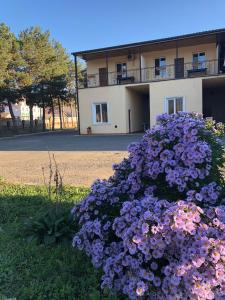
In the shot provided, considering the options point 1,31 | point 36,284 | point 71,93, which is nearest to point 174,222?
point 36,284

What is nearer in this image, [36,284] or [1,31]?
[36,284]

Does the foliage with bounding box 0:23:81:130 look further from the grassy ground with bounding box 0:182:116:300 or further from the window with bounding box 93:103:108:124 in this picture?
the grassy ground with bounding box 0:182:116:300

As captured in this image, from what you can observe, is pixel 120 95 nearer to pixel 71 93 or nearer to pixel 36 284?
pixel 71 93

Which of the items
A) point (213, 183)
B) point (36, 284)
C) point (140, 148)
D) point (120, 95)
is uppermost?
point (120, 95)

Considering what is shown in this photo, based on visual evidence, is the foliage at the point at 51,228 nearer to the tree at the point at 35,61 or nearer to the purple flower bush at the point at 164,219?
the purple flower bush at the point at 164,219

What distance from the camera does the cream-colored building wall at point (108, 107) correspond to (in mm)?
25156

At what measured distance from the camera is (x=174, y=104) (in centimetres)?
2359

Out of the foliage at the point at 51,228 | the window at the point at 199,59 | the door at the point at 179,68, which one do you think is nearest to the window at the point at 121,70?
the door at the point at 179,68

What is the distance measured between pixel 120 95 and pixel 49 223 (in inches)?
845

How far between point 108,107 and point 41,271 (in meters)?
22.7

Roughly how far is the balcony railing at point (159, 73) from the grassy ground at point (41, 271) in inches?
824

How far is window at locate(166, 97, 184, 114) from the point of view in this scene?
2331 centimetres

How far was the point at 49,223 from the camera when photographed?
4195 mm

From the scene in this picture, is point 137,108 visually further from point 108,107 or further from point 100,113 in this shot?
point 100,113
